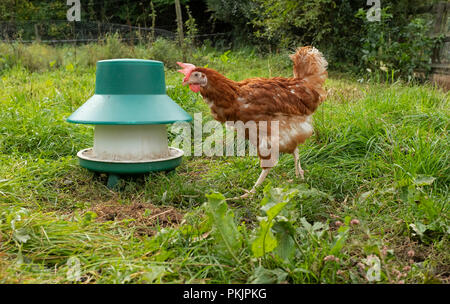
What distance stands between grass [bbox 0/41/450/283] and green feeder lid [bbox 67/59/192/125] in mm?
438

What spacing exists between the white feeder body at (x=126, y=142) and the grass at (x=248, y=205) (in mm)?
178

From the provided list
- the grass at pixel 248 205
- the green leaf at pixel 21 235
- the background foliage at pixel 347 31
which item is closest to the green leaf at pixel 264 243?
the grass at pixel 248 205

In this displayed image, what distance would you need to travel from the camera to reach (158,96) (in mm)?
2650

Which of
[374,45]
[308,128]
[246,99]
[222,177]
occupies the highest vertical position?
[374,45]

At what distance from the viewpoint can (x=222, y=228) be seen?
4.92ft

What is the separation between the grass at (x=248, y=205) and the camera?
4.72 ft

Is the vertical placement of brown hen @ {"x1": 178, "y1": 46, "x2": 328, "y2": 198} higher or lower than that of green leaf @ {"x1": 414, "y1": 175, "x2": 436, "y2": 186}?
higher

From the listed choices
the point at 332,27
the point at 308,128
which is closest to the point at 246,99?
the point at 308,128

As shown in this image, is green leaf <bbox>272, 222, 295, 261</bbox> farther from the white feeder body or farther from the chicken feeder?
the white feeder body

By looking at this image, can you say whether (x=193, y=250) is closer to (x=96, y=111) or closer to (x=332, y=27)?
(x=96, y=111)

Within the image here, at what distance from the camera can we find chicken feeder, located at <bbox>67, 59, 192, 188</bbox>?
248 cm

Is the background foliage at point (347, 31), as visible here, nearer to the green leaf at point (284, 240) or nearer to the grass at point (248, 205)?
the grass at point (248, 205)

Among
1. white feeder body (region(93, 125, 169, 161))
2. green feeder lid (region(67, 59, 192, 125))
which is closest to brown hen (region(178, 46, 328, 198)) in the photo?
green feeder lid (region(67, 59, 192, 125))

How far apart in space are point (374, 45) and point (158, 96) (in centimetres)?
497
